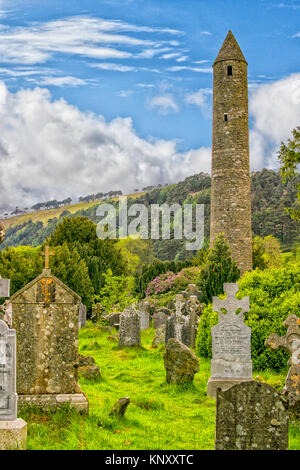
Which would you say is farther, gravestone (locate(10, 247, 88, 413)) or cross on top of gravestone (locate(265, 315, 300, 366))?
cross on top of gravestone (locate(265, 315, 300, 366))

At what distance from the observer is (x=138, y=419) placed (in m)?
8.09

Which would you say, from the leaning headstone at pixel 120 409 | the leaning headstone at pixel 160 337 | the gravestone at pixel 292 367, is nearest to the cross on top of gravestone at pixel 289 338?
the gravestone at pixel 292 367

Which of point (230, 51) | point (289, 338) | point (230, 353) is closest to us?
point (289, 338)

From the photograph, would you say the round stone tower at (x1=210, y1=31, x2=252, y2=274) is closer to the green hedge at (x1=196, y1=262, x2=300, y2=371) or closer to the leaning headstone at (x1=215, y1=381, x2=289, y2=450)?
the green hedge at (x1=196, y1=262, x2=300, y2=371)

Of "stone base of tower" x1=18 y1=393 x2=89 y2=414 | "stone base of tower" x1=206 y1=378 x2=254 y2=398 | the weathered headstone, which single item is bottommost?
the weathered headstone

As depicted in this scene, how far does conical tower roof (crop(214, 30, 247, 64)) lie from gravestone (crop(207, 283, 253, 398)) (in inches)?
955

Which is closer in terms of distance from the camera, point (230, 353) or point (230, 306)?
point (230, 353)

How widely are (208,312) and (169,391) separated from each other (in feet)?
13.2

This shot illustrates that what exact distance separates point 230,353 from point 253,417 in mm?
4531

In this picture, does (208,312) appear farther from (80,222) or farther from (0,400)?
(80,222)

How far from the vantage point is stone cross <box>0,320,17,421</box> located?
6.46 metres

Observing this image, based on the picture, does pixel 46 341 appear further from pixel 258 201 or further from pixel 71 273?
pixel 258 201

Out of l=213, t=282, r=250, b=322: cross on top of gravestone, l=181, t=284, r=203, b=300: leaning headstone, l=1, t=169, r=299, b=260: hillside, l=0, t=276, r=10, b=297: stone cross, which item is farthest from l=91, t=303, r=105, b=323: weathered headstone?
l=1, t=169, r=299, b=260: hillside

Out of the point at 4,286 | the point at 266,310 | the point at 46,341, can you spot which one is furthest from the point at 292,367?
A: the point at 266,310
